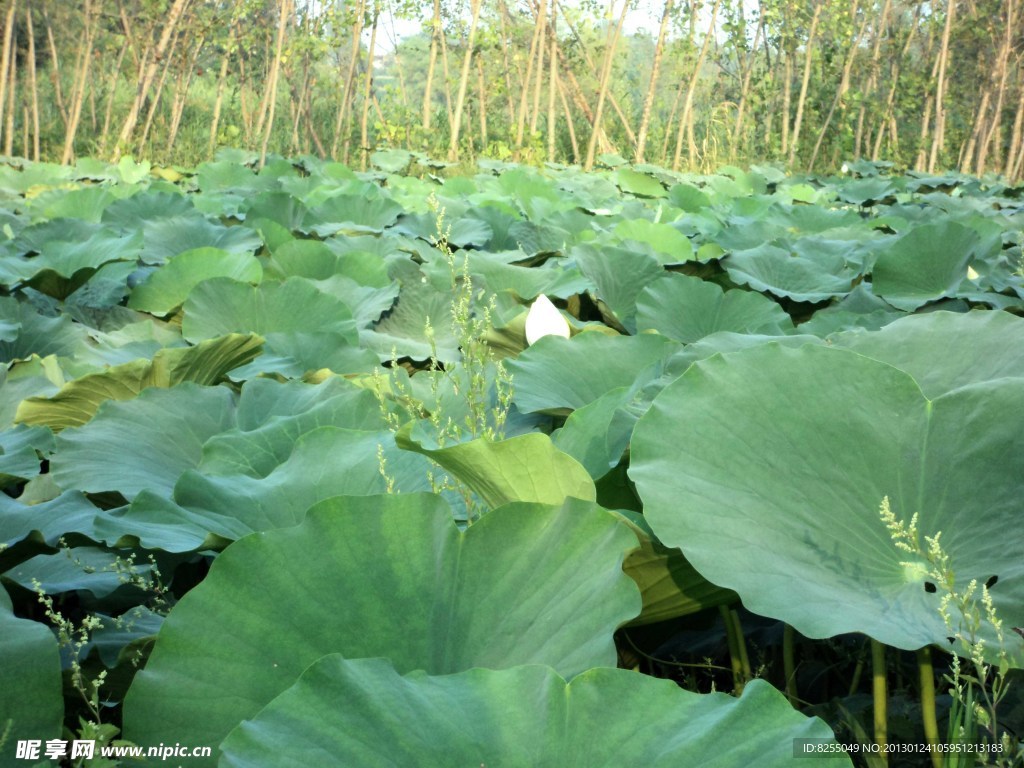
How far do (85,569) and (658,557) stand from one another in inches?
25.7

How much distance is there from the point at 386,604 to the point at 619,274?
186 cm

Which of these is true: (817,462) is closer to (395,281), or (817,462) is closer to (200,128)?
(395,281)

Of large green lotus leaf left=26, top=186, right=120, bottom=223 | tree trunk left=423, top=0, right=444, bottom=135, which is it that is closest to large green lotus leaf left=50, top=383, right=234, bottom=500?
large green lotus leaf left=26, top=186, right=120, bottom=223

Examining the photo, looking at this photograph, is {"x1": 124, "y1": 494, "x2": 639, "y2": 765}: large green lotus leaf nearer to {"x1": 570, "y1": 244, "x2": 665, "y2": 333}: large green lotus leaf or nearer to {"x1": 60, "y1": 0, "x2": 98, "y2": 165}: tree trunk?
{"x1": 570, "y1": 244, "x2": 665, "y2": 333}: large green lotus leaf

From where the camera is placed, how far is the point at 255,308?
238cm

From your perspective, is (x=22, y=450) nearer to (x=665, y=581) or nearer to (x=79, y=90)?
(x=665, y=581)

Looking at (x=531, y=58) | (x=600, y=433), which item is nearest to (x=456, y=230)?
(x=600, y=433)

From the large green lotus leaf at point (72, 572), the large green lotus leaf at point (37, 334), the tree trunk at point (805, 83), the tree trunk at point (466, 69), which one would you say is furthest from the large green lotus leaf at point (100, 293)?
the tree trunk at point (805, 83)

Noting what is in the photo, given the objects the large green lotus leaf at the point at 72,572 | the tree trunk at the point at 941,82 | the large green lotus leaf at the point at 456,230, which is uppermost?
the tree trunk at the point at 941,82

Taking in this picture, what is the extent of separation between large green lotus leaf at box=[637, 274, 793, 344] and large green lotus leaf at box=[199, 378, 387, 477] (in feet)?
2.80

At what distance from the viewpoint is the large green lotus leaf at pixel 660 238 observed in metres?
3.07

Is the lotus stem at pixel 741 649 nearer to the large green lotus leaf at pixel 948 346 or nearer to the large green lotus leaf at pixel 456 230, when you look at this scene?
the large green lotus leaf at pixel 948 346

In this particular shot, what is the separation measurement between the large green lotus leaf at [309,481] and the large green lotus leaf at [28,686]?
322 millimetres

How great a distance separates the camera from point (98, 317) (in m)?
2.67
